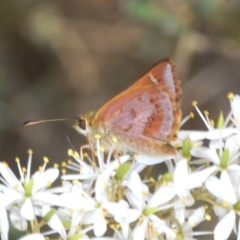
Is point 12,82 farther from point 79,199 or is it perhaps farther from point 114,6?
point 79,199

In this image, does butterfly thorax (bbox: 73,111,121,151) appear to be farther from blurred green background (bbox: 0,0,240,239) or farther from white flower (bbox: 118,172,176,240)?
blurred green background (bbox: 0,0,240,239)

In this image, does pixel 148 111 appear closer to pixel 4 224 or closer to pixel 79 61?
pixel 4 224

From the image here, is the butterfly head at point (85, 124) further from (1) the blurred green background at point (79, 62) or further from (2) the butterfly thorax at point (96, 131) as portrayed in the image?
(1) the blurred green background at point (79, 62)

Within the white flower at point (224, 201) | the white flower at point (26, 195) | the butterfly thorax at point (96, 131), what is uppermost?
the butterfly thorax at point (96, 131)

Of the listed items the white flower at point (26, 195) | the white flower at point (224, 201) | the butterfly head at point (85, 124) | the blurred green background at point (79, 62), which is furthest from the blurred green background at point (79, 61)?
the white flower at point (224, 201)

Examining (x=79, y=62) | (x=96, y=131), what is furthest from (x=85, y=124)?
(x=79, y=62)

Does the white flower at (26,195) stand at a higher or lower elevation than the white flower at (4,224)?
higher

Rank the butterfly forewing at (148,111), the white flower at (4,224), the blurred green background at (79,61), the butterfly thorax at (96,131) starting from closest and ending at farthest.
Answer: the white flower at (4,224)
the butterfly forewing at (148,111)
the butterfly thorax at (96,131)
the blurred green background at (79,61)
